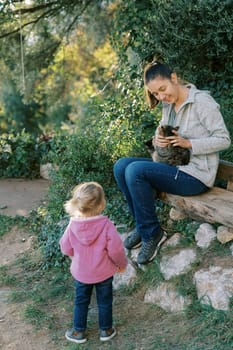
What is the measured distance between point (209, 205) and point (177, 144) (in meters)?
0.50

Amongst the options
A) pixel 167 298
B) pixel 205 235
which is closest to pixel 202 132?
pixel 205 235

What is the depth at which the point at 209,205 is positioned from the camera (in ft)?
12.1

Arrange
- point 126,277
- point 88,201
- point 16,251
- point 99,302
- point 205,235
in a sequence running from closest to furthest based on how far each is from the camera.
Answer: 1. point 88,201
2. point 99,302
3. point 205,235
4. point 126,277
5. point 16,251

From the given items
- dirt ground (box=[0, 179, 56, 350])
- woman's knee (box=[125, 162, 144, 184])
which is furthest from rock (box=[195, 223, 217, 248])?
dirt ground (box=[0, 179, 56, 350])

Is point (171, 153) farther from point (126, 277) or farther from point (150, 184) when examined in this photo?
point (126, 277)

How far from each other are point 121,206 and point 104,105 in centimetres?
173

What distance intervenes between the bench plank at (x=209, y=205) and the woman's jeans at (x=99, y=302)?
86 centimetres

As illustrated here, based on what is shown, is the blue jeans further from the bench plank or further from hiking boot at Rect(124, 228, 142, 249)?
hiking boot at Rect(124, 228, 142, 249)

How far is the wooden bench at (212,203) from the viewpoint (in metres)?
3.60

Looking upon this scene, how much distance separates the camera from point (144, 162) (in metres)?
3.78

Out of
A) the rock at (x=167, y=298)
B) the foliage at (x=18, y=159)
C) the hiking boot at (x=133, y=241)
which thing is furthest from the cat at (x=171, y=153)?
the foliage at (x=18, y=159)

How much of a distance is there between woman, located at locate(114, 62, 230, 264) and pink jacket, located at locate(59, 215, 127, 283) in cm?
53

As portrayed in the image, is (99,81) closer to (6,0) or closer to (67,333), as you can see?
(6,0)

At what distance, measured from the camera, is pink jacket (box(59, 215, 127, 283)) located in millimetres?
3281
